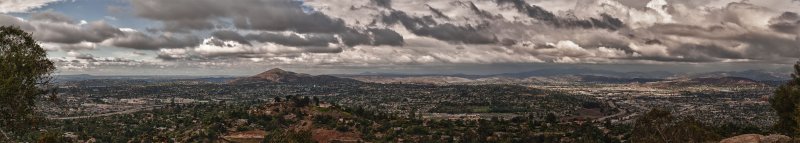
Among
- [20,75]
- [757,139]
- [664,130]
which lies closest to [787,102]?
[664,130]

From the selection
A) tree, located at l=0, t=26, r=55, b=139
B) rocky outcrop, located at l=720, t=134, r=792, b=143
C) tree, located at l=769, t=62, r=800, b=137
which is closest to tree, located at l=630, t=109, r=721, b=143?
rocky outcrop, located at l=720, t=134, r=792, b=143

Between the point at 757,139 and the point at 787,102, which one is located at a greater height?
the point at 787,102

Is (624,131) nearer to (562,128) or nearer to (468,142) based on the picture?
(562,128)

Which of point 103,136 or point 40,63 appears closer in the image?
point 40,63

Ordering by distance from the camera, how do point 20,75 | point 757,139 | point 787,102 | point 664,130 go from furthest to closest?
point 787,102 < point 664,130 < point 757,139 < point 20,75

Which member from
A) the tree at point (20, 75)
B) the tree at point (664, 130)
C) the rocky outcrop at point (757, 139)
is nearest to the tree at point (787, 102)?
the tree at point (664, 130)

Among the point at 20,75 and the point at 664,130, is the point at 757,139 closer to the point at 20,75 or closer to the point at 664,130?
the point at 664,130

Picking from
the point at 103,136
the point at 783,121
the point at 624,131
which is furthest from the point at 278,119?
the point at 783,121

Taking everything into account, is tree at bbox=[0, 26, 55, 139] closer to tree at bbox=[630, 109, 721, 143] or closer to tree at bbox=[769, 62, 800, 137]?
tree at bbox=[630, 109, 721, 143]
